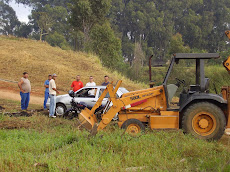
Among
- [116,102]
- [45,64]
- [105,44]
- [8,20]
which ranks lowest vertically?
[116,102]

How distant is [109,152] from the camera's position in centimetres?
615

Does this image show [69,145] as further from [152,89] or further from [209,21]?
[209,21]

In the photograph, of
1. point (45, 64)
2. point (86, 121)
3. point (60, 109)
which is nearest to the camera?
point (86, 121)

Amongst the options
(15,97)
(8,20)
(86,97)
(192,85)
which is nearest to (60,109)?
(86,97)

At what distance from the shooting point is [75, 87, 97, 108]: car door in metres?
12.1

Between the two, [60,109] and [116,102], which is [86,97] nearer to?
[60,109]

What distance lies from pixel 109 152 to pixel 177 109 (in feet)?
9.61

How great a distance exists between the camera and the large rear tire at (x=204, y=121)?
7.77 m

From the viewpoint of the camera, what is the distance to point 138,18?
75.9 m

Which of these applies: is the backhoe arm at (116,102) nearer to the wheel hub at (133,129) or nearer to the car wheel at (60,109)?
the wheel hub at (133,129)

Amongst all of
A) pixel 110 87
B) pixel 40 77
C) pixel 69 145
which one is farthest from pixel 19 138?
pixel 40 77

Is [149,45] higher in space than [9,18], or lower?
lower

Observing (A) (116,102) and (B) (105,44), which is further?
(B) (105,44)

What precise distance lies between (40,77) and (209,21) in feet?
203
